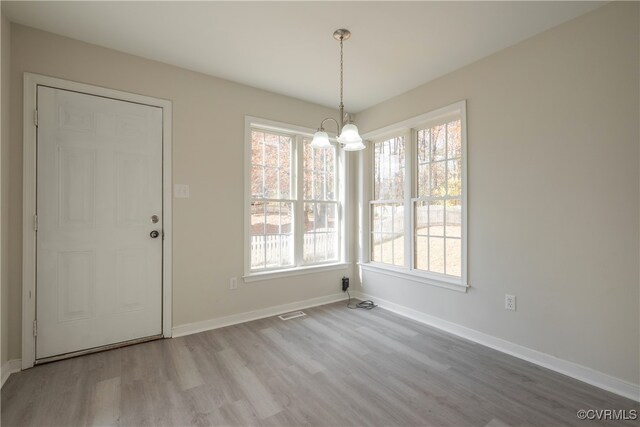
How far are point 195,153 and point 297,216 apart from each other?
53.7 inches

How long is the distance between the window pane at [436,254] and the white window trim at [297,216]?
121cm

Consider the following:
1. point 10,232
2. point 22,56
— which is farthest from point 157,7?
point 10,232

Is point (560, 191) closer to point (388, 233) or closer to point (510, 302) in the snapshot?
point (510, 302)

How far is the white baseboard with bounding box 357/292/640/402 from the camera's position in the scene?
1.98m

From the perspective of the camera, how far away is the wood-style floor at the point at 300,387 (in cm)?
174

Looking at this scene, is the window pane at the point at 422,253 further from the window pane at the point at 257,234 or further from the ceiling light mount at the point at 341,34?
the ceiling light mount at the point at 341,34

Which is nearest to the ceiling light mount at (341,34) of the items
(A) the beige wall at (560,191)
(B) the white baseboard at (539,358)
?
(A) the beige wall at (560,191)

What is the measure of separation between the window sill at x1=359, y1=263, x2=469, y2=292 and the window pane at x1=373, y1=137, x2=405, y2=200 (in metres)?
0.87

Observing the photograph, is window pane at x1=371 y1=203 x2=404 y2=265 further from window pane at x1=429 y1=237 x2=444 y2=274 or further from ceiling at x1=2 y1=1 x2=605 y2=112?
ceiling at x1=2 y1=1 x2=605 y2=112

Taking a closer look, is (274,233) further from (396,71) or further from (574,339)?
(574,339)

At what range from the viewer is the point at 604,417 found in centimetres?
175

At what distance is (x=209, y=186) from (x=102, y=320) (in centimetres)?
147

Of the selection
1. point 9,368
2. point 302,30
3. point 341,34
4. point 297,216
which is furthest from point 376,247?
point 9,368

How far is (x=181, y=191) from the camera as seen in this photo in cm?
→ 292
